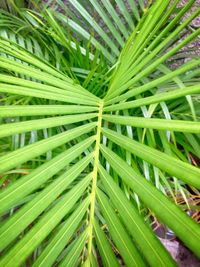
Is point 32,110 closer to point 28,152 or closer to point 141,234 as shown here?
point 28,152

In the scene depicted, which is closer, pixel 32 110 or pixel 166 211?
pixel 166 211

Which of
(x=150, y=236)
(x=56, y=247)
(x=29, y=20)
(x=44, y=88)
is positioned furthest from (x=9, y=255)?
(x=29, y=20)

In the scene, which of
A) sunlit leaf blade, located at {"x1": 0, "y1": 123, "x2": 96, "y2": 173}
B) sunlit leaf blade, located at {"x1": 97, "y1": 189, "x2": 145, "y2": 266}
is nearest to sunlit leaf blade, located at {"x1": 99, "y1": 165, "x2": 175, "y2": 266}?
sunlit leaf blade, located at {"x1": 97, "y1": 189, "x2": 145, "y2": 266}

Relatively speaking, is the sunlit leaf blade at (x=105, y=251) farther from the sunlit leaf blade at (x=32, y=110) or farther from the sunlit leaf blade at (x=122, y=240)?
the sunlit leaf blade at (x=32, y=110)

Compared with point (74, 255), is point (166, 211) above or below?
above

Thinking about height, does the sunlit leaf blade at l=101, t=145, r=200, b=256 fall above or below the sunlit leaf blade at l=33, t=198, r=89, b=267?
above

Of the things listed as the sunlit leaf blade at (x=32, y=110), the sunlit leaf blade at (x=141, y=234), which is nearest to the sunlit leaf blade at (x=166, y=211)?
the sunlit leaf blade at (x=141, y=234)

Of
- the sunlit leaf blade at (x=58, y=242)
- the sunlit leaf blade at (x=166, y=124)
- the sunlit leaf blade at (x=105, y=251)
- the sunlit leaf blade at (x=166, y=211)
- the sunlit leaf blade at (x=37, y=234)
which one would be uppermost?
the sunlit leaf blade at (x=166, y=124)

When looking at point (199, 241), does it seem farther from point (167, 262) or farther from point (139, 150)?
point (139, 150)

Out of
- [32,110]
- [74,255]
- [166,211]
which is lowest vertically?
[74,255]

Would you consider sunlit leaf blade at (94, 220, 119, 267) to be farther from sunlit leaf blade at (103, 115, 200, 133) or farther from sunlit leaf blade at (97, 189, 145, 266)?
sunlit leaf blade at (103, 115, 200, 133)

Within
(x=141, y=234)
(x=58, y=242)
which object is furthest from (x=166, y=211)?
(x=58, y=242)
